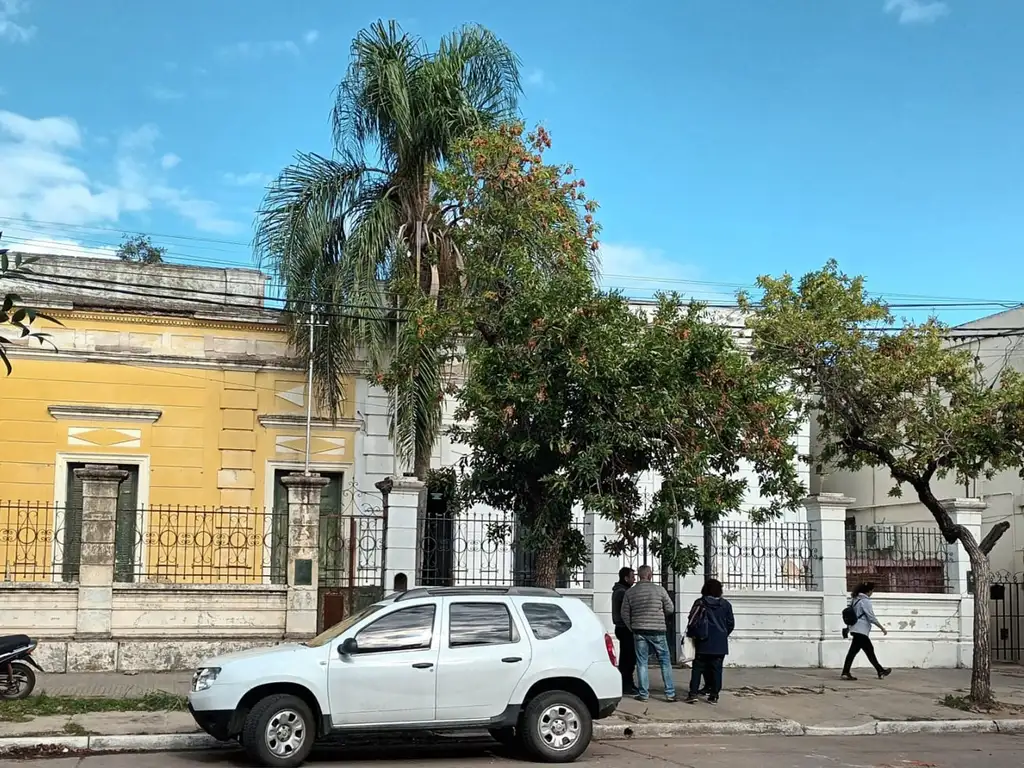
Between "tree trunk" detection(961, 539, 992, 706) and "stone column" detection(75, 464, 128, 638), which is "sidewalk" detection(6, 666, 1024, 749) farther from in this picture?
"stone column" detection(75, 464, 128, 638)

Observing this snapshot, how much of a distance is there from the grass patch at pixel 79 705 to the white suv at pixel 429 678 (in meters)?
2.59

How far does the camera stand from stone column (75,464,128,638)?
15133 millimetres

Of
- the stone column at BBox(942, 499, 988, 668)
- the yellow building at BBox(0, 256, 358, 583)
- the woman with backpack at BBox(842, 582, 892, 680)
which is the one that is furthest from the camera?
the yellow building at BBox(0, 256, 358, 583)

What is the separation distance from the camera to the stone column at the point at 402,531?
16172 millimetres

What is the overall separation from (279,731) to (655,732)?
15.0 ft

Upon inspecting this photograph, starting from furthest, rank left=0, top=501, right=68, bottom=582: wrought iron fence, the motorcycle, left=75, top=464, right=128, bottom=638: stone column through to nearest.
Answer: left=0, top=501, right=68, bottom=582: wrought iron fence
left=75, top=464, right=128, bottom=638: stone column
the motorcycle

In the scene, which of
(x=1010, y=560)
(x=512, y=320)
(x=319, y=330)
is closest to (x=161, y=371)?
(x=319, y=330)

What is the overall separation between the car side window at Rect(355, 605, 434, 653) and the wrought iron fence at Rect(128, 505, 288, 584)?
6.27 metres

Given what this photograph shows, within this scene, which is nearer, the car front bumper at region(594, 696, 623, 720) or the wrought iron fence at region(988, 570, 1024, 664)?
the car front bumper at region(594, 696, 623, 720)

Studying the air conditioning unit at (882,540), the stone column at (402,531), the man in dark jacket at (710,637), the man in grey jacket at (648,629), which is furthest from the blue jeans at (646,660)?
the air conditioning unit at (882,540)

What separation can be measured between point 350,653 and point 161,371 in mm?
12246

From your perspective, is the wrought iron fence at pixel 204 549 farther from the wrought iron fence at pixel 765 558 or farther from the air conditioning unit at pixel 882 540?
the air conditioning unit at pixel 882 540

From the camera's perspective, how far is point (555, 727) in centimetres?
1030

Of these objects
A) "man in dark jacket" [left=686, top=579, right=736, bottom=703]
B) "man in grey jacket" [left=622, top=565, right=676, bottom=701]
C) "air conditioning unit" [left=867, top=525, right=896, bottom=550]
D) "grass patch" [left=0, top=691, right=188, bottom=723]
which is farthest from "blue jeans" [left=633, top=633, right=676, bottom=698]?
"air conditioning unit" [left=867, top=525, right=896, bottom=550]
